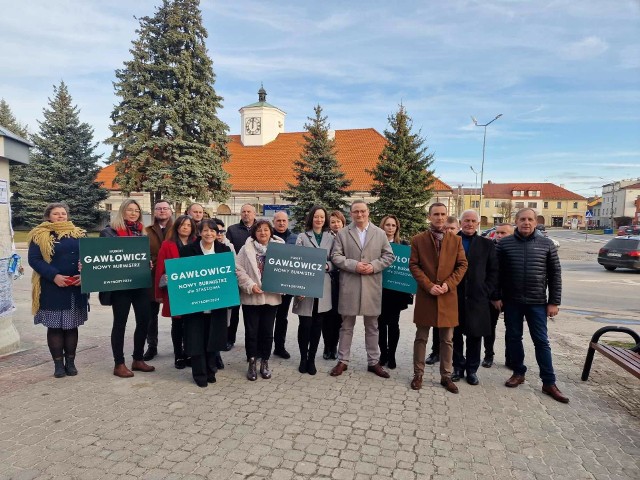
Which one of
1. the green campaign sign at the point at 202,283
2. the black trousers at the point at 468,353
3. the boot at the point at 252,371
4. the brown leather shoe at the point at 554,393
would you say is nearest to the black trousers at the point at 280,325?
the boot at the point at 252,371

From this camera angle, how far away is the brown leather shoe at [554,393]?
4.62 m

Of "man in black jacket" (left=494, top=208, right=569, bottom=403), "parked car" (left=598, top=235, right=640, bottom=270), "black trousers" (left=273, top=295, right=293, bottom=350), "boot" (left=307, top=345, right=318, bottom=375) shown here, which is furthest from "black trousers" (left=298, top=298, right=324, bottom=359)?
"parked car" (left=598, top=235, right=640, bottom=270)

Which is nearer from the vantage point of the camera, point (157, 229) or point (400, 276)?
point (400, 276)

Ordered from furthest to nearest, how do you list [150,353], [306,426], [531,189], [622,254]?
1. [531,189]
2. [622,254]
3. [150,353]
4. [306,426]

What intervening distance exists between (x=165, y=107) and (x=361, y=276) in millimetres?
25317

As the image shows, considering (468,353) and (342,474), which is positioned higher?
(468,353)

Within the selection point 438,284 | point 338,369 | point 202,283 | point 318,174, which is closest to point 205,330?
point 202,283

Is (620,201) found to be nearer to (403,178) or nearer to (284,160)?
(284,160)

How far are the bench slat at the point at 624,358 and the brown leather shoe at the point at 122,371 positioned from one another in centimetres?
548

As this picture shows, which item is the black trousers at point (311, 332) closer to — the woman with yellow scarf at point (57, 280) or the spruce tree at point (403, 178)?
the woman with yellow scarf at point (57, 280)

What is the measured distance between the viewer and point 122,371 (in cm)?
508

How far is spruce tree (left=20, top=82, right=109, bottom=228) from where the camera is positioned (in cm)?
3008

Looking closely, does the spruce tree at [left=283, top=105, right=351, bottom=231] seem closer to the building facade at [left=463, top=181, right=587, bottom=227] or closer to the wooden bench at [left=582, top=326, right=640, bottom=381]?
the wooden bench at [left=582, top=326, right=640, bottom=381]

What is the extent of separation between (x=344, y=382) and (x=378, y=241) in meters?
1.75
